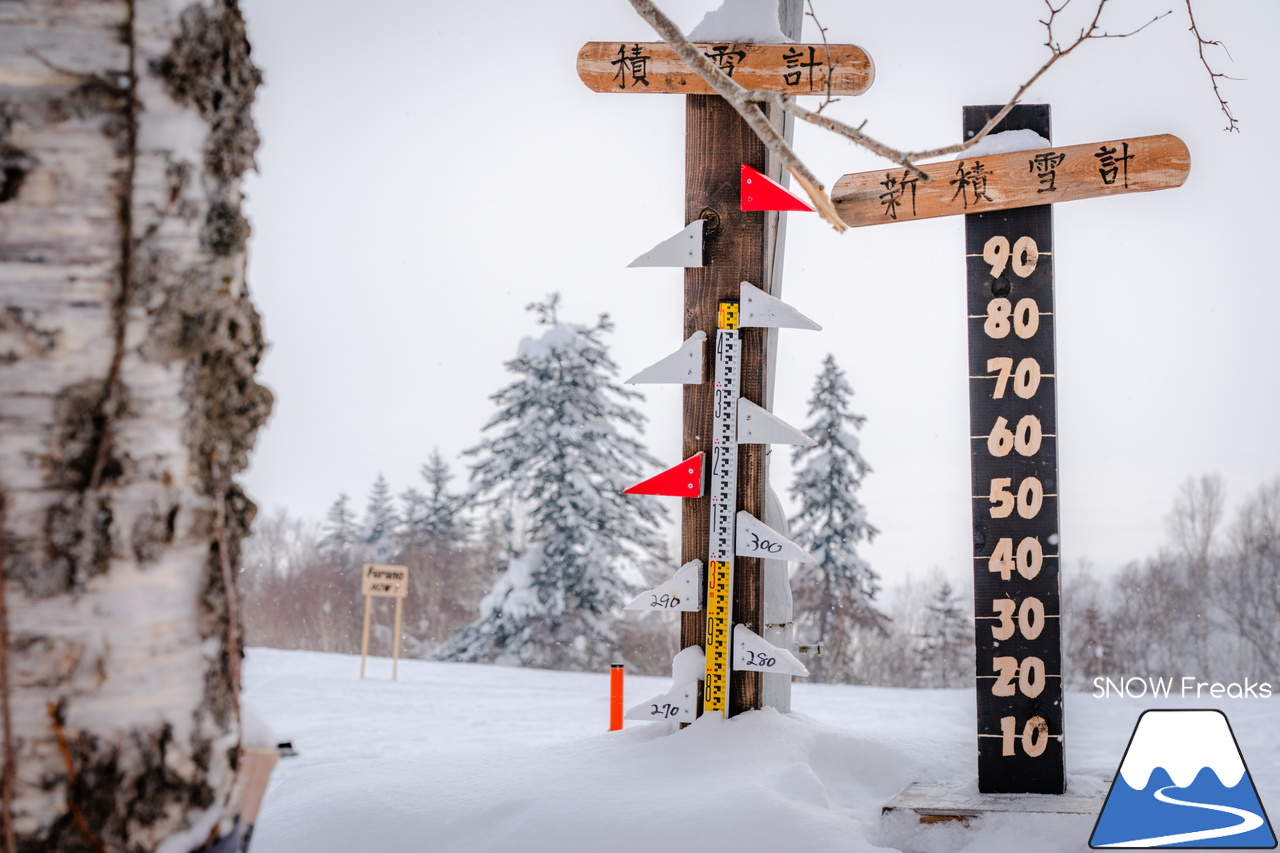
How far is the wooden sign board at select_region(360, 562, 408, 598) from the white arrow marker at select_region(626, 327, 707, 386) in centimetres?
684

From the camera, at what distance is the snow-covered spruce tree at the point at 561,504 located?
46.5 ft

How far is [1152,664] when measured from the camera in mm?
18719

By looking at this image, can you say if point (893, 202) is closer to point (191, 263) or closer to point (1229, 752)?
point (1229, 752)

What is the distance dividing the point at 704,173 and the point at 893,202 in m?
0.82

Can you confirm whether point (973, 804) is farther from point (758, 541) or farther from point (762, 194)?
point (762, 194)

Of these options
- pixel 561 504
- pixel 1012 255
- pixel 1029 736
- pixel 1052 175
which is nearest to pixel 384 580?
pixel 561 504

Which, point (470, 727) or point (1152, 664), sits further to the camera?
point (1152, 664)

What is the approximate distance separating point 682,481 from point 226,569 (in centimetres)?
243

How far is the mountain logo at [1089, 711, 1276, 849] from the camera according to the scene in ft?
8.01

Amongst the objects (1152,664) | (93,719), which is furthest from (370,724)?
(1152,664)

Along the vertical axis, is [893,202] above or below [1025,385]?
above

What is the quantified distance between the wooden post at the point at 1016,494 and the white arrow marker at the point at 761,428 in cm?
69

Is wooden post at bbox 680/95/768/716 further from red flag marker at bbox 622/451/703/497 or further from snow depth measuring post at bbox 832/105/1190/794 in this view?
snow depth measuring post at bbox 832/105/1190/794

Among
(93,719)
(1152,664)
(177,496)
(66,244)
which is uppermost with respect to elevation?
(66,244)
